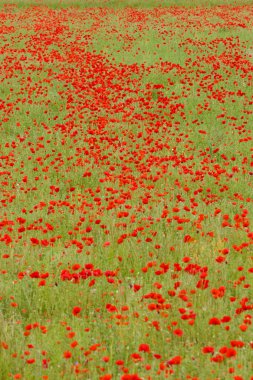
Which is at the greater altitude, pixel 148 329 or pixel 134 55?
pixel 134 55

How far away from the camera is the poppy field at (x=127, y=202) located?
423 cm

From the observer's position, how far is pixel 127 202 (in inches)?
305

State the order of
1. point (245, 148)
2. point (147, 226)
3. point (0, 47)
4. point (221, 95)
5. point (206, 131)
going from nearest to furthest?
point (147, 226) → point (245, 148) → point (206, 131) → point (221, 95) → point (0, 47)

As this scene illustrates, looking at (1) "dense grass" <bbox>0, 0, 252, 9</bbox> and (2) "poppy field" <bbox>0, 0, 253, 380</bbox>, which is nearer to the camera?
(2) "poppy field" <bbox>0, 0, 253, 380</bbox>

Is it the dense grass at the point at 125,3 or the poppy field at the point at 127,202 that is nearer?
the poppy field at the point at 127,202

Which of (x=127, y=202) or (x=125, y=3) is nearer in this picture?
(x=127, y=202)

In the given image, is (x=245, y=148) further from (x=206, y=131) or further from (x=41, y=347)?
(x=41, y=347)

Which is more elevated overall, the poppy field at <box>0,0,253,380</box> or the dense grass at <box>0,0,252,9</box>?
the dense grass at <box>0,0,252,9</box>

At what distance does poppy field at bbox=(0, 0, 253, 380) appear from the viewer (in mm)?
4227

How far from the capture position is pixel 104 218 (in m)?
6.99

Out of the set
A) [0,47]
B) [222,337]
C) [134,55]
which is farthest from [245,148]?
[0,47]

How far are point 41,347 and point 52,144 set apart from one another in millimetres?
7008

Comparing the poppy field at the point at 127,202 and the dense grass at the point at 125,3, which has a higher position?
the dense grass at the point at 125,3

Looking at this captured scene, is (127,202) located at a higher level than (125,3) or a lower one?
lower
